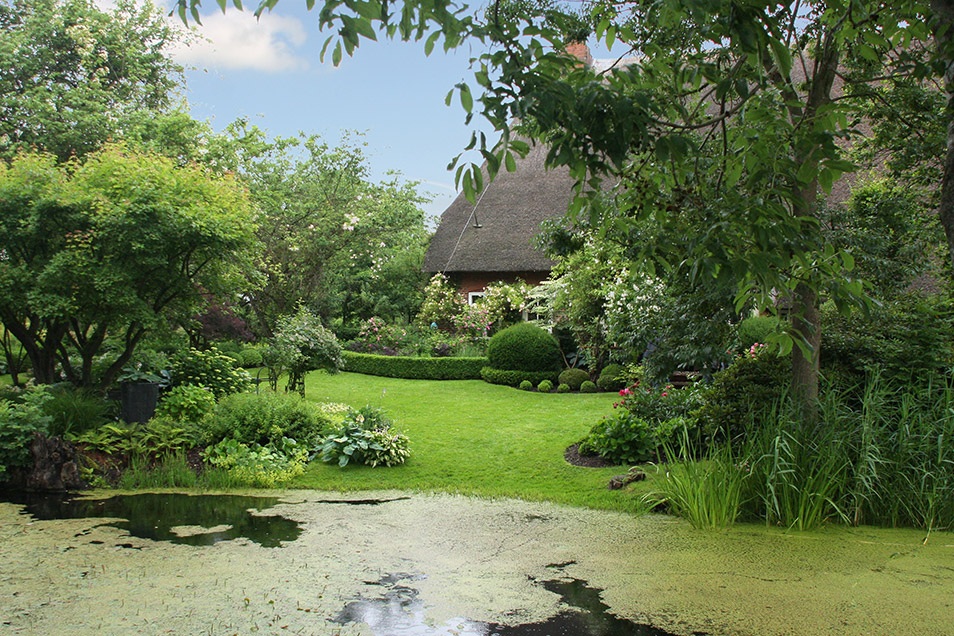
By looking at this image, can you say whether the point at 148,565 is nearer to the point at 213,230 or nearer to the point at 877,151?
the point at 213,230

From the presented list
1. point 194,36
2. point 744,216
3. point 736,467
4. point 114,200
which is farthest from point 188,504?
point 194,36

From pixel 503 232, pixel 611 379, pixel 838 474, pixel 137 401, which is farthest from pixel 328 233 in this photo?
pixel 838 474

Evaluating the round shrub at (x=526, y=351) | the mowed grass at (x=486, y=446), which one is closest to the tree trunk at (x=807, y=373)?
the mowed grass at (x=486, y=446)

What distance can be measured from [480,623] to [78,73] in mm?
19786

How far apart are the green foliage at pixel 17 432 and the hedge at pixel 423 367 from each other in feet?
29.1

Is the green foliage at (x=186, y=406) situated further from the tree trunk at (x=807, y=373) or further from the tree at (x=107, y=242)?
the tree trunk at (x=807, y=373)

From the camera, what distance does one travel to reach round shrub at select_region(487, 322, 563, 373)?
45.3 ft

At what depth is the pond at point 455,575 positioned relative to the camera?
3.60 m

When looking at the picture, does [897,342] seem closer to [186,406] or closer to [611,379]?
A: [611,379]

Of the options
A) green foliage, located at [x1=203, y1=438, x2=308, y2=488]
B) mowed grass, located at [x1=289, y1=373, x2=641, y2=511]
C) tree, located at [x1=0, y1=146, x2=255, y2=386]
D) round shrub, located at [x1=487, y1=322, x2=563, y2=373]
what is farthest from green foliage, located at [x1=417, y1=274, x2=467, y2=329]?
green foliage, located at [x1=203, y1=438, x2=308, y2=488]

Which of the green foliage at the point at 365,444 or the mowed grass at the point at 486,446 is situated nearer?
the mowed grass at the point at 486,446

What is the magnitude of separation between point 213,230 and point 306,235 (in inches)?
419

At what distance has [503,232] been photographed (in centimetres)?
1894

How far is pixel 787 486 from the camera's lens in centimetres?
509
